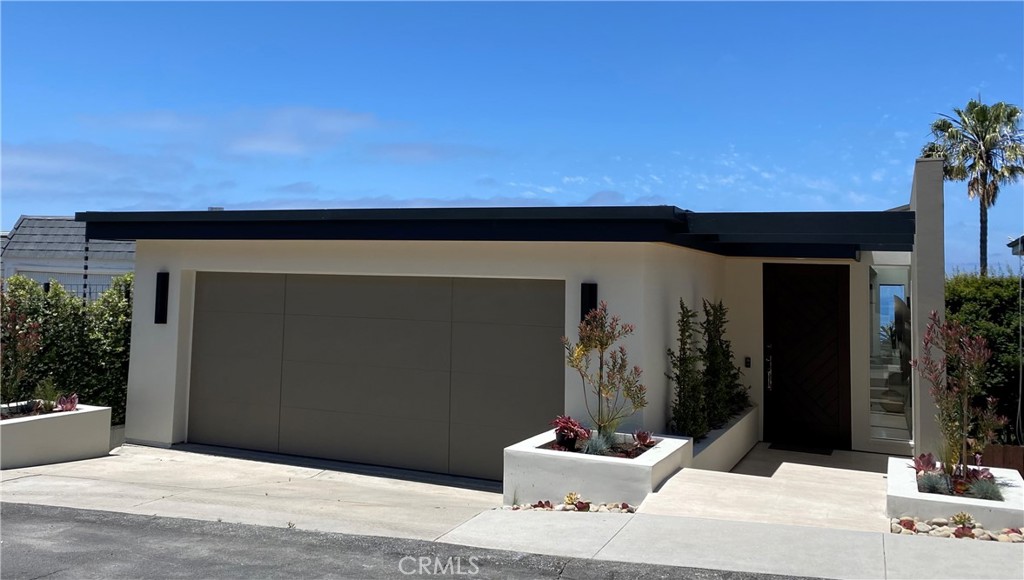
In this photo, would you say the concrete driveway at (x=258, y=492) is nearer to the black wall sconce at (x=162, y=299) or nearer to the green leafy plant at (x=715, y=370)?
the black wall sconce at (x=162, y=299)

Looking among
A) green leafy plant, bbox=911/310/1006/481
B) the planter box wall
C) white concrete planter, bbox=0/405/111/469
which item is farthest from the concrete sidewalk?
the planter box wall

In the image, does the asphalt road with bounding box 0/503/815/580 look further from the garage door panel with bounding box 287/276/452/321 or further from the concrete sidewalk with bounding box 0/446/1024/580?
the garage door panel with bounding box 287/276/452/321

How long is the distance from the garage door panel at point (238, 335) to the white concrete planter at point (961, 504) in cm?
814

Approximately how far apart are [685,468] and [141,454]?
770 cm

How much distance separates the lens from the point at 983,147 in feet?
103

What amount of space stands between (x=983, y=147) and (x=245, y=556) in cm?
3533

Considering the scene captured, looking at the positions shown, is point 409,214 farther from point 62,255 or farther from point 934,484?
point 62,255

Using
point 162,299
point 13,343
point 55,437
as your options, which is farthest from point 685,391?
point 13,343

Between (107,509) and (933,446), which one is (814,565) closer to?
(933,446)

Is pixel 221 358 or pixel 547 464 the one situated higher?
pixel 221 358

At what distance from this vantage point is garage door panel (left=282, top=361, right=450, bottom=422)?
968cm

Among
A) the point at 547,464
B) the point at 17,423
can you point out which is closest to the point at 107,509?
the point at 17,423

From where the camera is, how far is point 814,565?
478 cm

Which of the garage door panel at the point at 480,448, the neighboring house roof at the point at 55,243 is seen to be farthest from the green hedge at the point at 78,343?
the neighboring house roof at the point at 55,243
